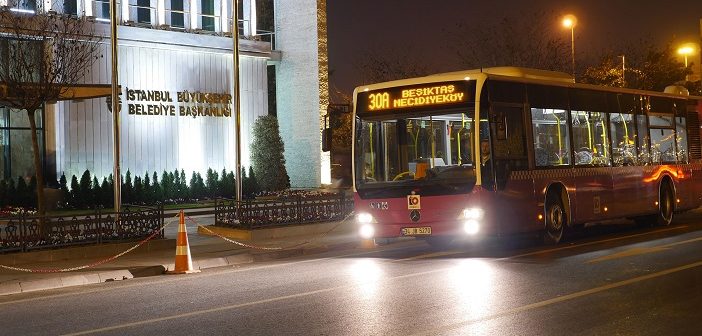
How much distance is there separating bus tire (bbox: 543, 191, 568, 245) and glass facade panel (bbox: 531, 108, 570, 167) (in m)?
0.73

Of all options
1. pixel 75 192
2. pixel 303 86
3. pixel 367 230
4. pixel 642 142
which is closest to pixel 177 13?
pixel 303 86

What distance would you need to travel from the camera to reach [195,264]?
53.8ft

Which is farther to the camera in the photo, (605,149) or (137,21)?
(137,21)

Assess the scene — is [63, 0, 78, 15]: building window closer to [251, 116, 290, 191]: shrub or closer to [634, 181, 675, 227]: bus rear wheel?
[251, 116, 290, 191]: shrub

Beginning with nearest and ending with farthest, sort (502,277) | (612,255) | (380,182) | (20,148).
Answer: (502,277) → (612,255) → (380,182) → (20,148)

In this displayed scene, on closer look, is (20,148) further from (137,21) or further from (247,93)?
(247,93)

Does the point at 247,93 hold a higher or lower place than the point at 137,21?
lower

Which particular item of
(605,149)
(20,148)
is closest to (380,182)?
(605,149)

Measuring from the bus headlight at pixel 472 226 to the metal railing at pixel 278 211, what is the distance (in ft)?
23.9

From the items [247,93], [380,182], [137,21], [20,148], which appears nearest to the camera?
[380,182]

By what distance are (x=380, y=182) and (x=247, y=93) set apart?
22.4 metres

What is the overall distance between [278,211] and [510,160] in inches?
299

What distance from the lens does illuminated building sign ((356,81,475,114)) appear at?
51.9 feet

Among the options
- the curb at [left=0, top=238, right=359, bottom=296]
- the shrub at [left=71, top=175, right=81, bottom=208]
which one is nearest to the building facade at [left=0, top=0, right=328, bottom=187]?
the shrub at [left=71, top=175, right=81, bottom=208]
